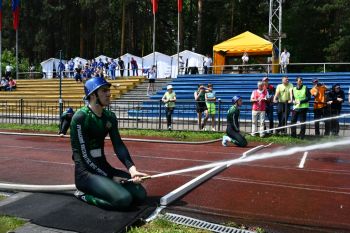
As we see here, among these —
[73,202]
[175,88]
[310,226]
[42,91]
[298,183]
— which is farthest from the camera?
[42,91]

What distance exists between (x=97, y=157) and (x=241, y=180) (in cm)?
307

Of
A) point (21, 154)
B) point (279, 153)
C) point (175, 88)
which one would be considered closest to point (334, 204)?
point (279, 153)

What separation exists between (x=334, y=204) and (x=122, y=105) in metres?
15.0

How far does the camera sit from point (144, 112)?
63.3 feet

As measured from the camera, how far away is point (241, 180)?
8.06 meters

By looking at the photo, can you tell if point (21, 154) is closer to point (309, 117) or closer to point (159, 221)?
point (159, 221)

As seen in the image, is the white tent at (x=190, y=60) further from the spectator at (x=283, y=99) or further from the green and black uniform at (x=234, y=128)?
the green and black uniform at (x=234, y=128)

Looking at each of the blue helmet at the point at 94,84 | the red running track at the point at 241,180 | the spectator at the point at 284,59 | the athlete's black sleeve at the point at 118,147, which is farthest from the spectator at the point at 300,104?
the spectator at the point at 284,59

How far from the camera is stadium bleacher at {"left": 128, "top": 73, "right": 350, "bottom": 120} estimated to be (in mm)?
18891

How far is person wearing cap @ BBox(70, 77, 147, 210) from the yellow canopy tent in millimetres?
23263

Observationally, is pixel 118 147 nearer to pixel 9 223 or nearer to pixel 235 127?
pixel 9 223

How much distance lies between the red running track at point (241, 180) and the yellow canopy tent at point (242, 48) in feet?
57.3

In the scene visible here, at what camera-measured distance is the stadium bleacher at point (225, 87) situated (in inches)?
744

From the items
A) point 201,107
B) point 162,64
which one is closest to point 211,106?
point 201,107
